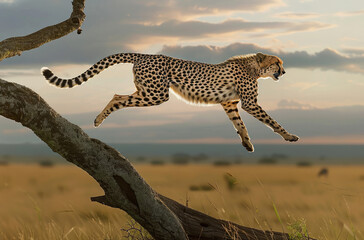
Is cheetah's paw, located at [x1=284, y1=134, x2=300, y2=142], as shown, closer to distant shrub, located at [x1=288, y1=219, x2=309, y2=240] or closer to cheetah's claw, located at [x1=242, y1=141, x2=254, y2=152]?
cheetah's claw, located at [x1=242, y1=141, x2=254, y2=152]

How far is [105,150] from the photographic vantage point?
13.4 feet

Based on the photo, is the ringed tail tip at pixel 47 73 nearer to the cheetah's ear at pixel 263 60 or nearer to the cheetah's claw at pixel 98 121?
the cheetah's claw at pixel 98 121

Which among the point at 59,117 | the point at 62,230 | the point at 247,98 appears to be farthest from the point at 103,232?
the point at 247,98

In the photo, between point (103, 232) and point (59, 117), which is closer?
point (59, 117)

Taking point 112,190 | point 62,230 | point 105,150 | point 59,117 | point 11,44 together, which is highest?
point 11,44

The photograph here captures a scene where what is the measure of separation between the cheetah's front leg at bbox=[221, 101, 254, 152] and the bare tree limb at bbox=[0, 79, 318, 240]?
7.23 feet

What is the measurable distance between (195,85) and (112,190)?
2658mm

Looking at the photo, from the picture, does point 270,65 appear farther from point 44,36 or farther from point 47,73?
point 44,36

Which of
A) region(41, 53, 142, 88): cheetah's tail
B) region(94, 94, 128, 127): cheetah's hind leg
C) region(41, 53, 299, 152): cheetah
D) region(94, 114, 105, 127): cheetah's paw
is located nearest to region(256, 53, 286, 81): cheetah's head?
region(41, 53, 299, 152): cheetah

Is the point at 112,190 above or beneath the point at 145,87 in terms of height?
beneath

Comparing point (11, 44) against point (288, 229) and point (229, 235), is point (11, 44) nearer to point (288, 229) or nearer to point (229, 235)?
point (229, 235)

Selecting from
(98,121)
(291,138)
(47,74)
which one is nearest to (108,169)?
(98,121)

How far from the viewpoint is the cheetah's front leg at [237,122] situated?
6.72 metres

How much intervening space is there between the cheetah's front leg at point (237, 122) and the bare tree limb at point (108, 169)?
2.21 meters
